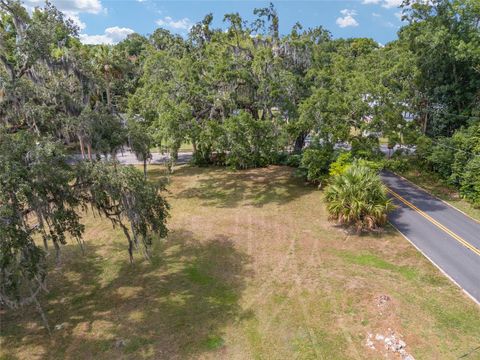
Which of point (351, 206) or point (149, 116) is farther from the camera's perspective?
point (149, 116)

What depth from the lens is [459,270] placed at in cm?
1617

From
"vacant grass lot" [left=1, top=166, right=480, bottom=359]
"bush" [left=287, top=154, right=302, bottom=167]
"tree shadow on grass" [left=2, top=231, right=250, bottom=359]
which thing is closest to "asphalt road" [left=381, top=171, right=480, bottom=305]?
"vacant grass lot" [left=1, top=166, right=480, bottom=359]

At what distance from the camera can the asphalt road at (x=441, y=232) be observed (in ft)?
52.7

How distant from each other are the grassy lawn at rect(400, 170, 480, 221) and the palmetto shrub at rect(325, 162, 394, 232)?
6316 millimetres

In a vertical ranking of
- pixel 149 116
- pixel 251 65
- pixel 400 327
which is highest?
pixel 251 65

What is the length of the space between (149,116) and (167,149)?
14.7 feet

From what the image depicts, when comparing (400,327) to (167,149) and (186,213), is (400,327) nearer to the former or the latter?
(186,213)

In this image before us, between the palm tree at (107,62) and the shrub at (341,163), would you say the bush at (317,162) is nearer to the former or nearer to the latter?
the shrub at (341,163)

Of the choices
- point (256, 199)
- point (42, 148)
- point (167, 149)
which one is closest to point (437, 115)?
point (256, 199)

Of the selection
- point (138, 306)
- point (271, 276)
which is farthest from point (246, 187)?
point (138, 306)

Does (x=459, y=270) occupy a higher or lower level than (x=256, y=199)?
lower

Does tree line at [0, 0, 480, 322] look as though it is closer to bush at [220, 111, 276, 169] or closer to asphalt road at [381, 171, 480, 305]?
bush at [220, 111, 276, 169]

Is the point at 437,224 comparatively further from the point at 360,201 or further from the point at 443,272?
the point at 443,272

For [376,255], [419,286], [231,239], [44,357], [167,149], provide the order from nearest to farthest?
1. [44,357]
2. [419,286]
3. [376,255]
4. [231,239]
5. [167,149]
